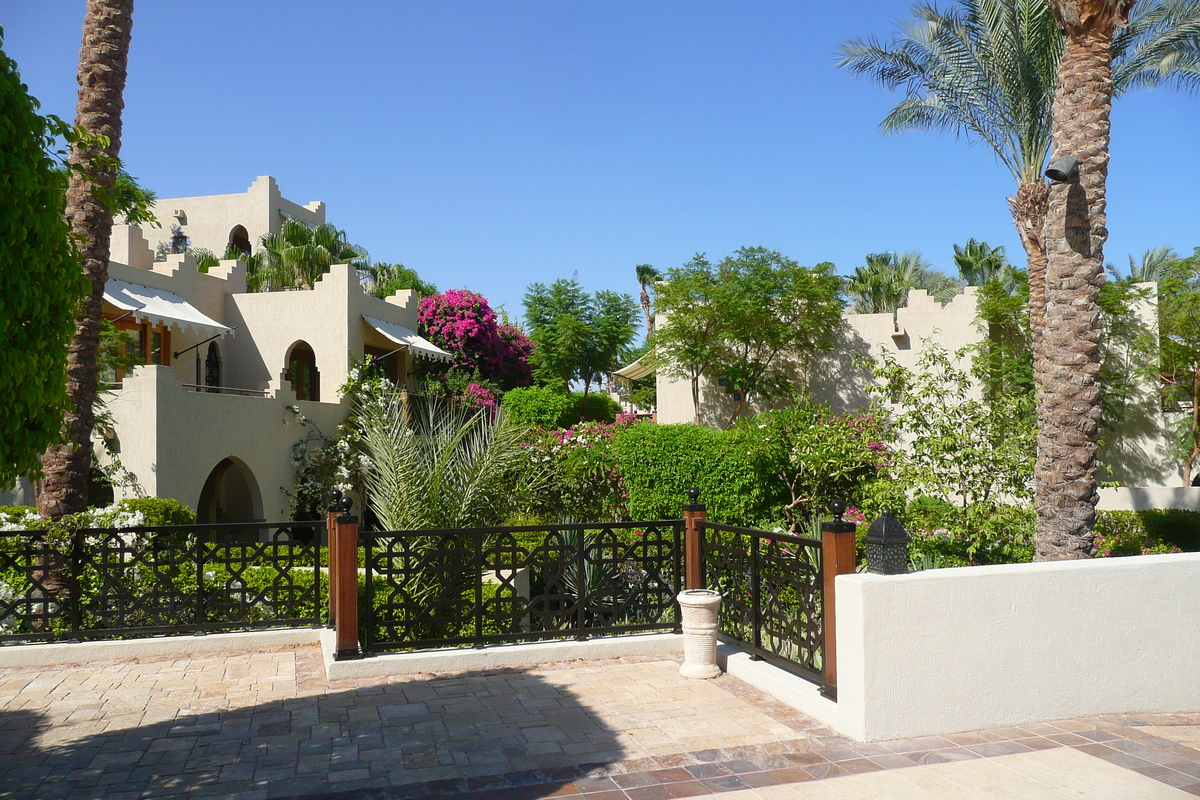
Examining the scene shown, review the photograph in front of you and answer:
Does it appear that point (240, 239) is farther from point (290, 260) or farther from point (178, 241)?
point (290, 260)

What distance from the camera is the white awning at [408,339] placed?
21484 mm

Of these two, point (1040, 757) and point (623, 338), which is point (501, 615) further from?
point (623, 338)

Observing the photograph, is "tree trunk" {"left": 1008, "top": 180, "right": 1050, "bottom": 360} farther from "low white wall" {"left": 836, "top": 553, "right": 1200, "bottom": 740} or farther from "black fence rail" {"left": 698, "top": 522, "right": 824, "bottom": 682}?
"black fence rail" {"left": 698, "top": 522, "right": 824, "bottom": 682}

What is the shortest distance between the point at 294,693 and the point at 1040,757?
5.05 m

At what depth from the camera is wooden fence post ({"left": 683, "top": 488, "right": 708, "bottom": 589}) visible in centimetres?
732

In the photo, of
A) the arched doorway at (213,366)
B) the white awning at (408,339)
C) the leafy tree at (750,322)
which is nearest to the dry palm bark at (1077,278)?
the leafy tree at (750,322)

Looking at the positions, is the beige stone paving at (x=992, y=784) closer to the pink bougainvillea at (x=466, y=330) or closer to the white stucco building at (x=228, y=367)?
the white stucco building at (x=228, y=367)

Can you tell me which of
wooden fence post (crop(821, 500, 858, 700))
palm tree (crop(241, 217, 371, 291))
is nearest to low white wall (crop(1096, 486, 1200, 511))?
wooden fence post (crop(821, 500, 858, 700))

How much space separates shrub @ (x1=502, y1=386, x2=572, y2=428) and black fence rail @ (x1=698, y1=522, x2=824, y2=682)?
16.0 metres

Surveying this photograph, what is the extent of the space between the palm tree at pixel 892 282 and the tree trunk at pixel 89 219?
27240mm

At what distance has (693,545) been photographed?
7.36 metres

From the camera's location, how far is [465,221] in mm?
19094

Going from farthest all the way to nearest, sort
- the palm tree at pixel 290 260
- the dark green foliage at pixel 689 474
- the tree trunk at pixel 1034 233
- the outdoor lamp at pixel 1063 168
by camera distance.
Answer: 1. the palm tree at pixel 290 260
2. the dark green foliage at pixel 689 474
3. the tree trunk at pixel 1034 233
4. the outdoor lamp at pixel 1063 168

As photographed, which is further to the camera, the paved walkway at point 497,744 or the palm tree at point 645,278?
the palm tree at point 645,278
